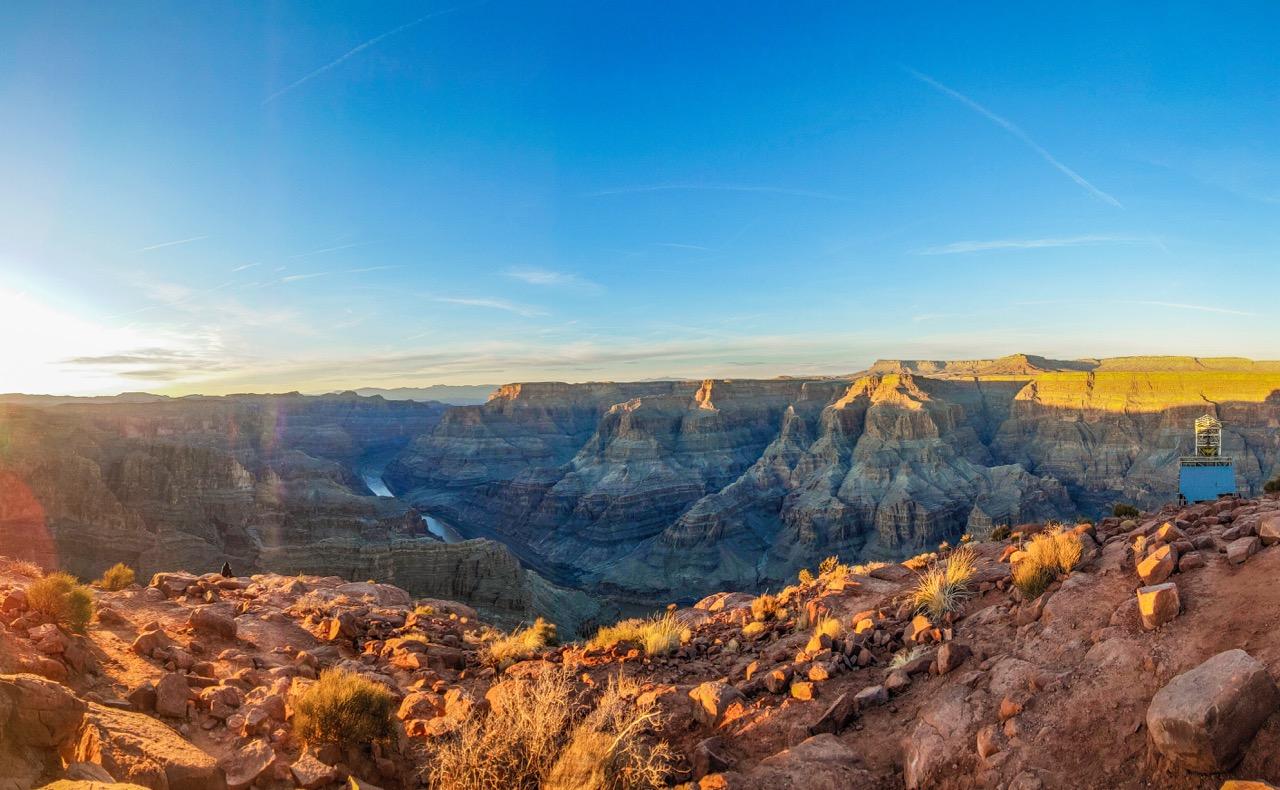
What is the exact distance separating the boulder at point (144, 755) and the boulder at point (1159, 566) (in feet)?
27.5

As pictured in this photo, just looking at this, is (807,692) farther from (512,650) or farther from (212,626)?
(212,626)

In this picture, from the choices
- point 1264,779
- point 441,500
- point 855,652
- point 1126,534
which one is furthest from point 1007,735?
point 441,500

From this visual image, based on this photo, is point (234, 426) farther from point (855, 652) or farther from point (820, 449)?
point (855, 652)

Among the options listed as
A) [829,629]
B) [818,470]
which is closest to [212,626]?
[829,629]

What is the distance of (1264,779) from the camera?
337cm

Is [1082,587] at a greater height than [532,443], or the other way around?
[1082,587]

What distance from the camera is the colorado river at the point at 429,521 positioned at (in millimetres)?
75938

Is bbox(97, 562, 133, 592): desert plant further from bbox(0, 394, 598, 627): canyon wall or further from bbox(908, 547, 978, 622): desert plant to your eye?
bbox(0, 394, 598, 627): canyon wall

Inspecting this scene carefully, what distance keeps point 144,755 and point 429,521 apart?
87521mm

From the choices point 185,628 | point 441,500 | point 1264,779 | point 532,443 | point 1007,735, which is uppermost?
point 1264,779

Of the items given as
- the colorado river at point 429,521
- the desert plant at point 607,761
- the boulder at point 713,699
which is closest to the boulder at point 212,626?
the desert plant at point 607,761

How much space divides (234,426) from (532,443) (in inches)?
1932

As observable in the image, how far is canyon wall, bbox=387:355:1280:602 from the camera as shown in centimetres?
6175

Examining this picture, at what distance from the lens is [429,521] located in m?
86.2
